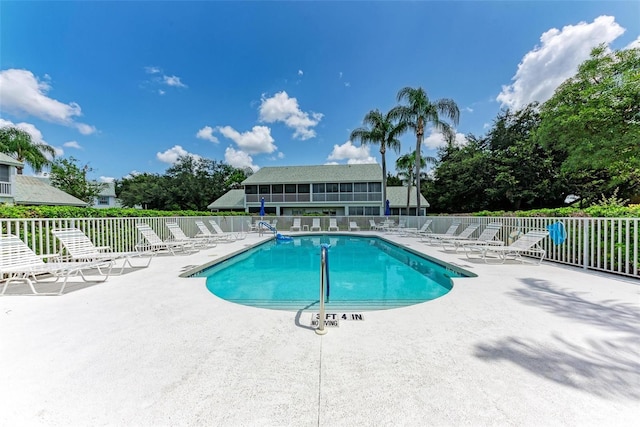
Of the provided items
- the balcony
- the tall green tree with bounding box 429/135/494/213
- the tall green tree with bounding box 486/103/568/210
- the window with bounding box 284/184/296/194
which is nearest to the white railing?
the balcony

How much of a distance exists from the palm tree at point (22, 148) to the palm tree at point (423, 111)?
35.3m

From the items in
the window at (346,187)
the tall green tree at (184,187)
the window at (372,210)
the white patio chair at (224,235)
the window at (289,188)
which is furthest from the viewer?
the tall green tree at (184,187)

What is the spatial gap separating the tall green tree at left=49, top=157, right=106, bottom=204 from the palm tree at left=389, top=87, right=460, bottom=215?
3752cm

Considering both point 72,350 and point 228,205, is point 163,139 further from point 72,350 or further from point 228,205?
point 72,350

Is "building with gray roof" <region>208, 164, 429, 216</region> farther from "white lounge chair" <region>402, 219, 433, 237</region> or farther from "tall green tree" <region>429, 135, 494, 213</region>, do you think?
"white lounge chair" <region>402, 219, 433, 237</region>

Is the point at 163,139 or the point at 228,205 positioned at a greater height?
the point at 163,139

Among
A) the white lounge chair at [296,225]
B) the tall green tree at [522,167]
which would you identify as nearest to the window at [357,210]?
the white lounge chair at [296,225]

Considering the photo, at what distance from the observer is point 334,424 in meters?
1.54

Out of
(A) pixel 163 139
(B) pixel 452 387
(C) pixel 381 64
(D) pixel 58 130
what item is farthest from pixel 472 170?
(D) pixel 58 130

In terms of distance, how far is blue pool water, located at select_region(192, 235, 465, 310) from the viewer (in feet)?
15.7

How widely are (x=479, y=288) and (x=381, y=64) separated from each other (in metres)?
14.4

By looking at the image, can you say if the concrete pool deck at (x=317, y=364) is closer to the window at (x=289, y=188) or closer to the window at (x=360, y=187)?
the window at (x=360, y=187)

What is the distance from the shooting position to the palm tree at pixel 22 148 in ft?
81.3

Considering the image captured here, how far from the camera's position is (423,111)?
60.4 ft
